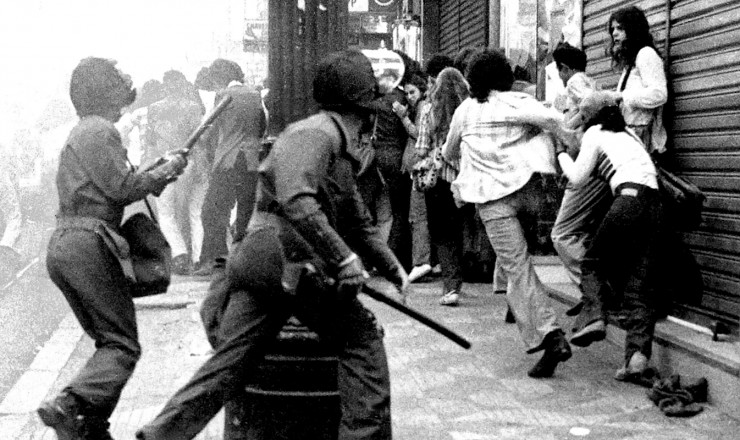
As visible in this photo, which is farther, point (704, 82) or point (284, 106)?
point (704, 82)

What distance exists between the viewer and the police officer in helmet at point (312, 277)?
4586 mm

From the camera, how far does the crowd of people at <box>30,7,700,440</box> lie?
4734 millimetres

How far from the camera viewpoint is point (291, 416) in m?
5.15

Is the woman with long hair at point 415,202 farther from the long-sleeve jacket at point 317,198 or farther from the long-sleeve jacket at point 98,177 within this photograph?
the long-sleeve jacket at point 317,198

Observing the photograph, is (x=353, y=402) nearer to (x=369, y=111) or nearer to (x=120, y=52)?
(x=369, y=111)

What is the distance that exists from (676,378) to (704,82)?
186 cm

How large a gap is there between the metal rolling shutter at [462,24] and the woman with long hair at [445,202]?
482 cm

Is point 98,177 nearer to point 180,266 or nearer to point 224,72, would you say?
point 224,72

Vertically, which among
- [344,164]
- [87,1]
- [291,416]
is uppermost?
[87,1]

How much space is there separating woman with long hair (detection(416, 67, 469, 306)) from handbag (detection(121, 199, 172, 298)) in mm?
4695

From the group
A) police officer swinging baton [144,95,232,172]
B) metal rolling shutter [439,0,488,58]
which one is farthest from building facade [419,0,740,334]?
metal rolling shutter [439,0,488,58]

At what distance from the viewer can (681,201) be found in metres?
7.02

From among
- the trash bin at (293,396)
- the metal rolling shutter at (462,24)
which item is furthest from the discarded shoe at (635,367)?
the metal rolling shutter at (462,24)

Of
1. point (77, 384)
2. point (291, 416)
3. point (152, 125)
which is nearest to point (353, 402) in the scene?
point (291, 416)
